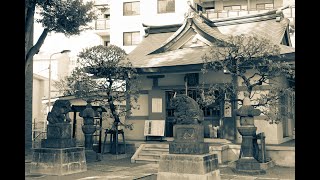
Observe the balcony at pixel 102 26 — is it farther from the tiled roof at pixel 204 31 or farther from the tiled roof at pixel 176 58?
the tiled roof at pixel 176 58

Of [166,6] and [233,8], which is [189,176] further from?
[166,6]

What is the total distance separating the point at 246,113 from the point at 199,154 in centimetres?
300

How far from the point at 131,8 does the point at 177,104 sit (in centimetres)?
2858

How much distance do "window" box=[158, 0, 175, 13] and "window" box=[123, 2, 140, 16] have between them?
8.85ft

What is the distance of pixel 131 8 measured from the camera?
3719 cm

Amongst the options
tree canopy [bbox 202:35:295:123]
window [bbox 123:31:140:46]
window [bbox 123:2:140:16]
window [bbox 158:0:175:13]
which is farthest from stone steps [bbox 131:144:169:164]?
window [bbox 123:2:140:16]

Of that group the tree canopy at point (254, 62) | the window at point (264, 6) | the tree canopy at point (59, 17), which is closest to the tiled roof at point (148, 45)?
the tree canopy at point (59, 17)

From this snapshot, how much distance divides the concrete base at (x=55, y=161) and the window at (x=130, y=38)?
2582 cm

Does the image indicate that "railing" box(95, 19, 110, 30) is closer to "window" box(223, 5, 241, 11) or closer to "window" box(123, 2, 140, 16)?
"window" box(123, 2, 140, 16)

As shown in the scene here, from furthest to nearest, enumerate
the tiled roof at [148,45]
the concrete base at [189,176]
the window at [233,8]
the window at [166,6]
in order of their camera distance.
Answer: the window at [166,6], the window at [233,8], the tiled roof at [148,45], the concrete base at [189,176]

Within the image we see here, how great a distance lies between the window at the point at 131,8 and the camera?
3694 centimetres

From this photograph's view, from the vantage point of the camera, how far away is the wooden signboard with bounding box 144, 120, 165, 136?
17.3m

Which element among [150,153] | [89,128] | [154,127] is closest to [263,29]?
[154,127]
